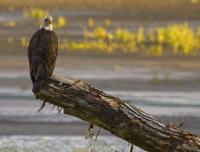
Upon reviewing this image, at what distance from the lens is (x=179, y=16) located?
39844 millimetres

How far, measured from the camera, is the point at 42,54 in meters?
8.51

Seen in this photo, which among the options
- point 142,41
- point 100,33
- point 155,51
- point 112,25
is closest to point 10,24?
point 112,25

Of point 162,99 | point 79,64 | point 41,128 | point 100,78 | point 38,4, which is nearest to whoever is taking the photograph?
point 41,128

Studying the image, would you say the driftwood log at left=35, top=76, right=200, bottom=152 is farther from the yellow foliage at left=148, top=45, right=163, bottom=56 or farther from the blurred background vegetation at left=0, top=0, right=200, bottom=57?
the yellow foliage at left=148, top=45, right=163, bottom=56

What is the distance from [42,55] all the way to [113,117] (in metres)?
0.84

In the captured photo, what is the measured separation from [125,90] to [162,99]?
173 centimetres

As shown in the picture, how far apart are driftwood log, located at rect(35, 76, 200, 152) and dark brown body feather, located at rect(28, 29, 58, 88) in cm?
13

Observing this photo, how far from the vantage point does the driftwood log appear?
8.17m

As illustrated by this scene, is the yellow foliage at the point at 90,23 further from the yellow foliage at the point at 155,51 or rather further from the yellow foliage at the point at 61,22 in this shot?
the yellow foliage at the point at 155,51

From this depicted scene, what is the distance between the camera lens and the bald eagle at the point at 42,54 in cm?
835

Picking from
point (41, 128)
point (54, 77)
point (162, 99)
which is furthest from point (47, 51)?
point (162, 99)

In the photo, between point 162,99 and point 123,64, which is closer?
point 162,99

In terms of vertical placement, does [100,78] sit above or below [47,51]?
below

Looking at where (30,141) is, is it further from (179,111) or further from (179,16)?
(179,16)
